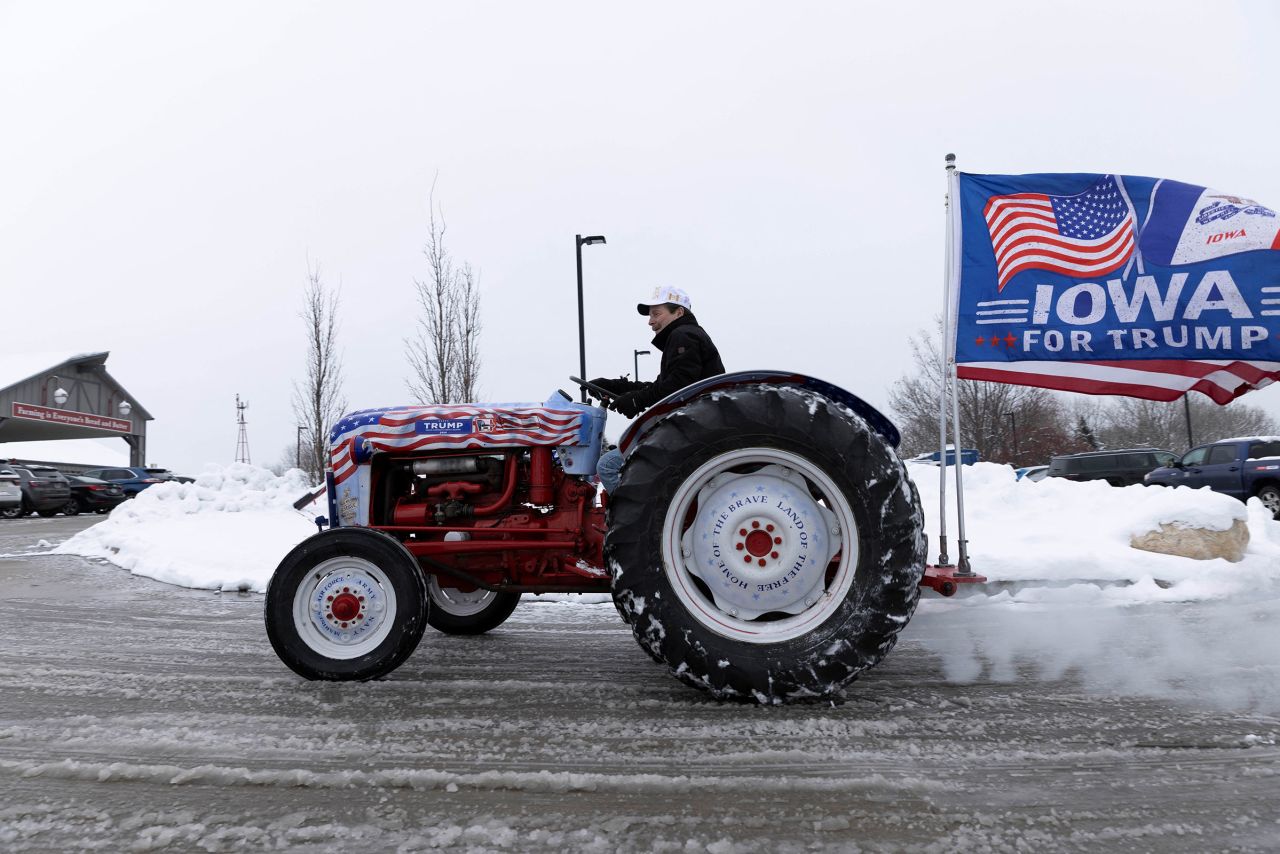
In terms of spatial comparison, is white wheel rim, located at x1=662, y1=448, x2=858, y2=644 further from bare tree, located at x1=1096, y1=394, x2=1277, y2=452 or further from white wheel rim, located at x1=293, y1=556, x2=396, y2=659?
bare tree, located at x1=1096, y1=394, x2=1277, y2=452

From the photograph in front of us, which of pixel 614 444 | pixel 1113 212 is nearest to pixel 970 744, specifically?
pixel 614 444

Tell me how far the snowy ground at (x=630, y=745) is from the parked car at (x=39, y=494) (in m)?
21.5

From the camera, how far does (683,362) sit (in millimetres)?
3881

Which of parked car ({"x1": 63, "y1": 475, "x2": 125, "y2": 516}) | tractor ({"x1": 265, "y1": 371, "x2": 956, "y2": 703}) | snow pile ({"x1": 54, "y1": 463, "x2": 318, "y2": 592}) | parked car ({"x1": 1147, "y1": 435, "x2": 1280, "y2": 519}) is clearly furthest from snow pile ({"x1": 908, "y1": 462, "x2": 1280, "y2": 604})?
parked car ({"x1": 63, "y1": 475, "x2": 125, "y2": 516})

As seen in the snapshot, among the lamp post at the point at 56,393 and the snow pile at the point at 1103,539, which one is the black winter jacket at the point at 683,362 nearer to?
the snow pile at the point at 1103,539

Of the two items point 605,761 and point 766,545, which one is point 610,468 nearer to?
point 766,545

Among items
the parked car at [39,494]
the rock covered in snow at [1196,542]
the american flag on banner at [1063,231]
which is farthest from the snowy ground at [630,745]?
the parked car at [39,494]

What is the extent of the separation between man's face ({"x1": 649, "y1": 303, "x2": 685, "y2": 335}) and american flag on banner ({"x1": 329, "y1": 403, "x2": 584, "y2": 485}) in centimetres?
73

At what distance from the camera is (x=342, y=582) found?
3.55 m

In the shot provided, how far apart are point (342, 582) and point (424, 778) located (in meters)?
1.36

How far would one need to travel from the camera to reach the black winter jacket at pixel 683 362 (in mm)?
3877

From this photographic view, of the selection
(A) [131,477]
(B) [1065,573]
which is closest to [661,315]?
(B) [1065,573]

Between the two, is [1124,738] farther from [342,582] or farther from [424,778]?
[342,582]

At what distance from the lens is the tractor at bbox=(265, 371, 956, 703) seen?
10.2ft
